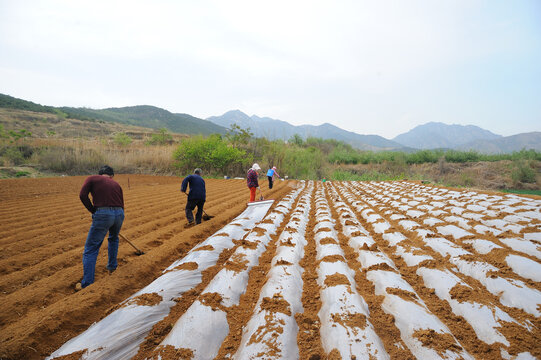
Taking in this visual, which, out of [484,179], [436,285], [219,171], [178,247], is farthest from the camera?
[219,171]

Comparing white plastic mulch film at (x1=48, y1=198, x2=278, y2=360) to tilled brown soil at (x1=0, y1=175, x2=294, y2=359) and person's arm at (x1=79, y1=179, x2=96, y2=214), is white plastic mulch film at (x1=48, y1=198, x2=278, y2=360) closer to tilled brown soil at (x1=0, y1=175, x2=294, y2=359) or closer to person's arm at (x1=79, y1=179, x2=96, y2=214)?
tilled brown soil at (x1=0, y1=175, x2=294, y2=359)

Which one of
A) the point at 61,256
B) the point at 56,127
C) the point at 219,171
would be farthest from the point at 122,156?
the point at 56,127

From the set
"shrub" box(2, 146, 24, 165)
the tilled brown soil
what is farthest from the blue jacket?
"shrub" box(2, 146, 24, 165)

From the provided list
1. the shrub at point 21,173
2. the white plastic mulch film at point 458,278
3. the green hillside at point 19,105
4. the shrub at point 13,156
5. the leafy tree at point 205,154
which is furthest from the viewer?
the green hillside at point 19,105

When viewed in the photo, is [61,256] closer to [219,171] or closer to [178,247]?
[178,247]

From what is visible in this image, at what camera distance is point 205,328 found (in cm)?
175

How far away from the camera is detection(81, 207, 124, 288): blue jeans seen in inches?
106

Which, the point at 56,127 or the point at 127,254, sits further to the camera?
the point at 56,127

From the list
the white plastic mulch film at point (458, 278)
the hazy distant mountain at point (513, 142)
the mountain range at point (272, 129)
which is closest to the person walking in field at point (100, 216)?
the white plastic mulch film at point (458, 278)

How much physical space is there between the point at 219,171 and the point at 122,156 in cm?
696

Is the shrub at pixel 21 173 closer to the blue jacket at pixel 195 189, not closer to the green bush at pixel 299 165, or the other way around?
the blue jacket at pixel 195 189

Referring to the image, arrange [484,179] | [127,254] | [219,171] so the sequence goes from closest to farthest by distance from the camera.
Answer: [127,254] < [484,179] < [219,171]

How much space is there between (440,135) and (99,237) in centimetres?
19528

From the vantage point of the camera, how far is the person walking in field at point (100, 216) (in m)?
2.71
